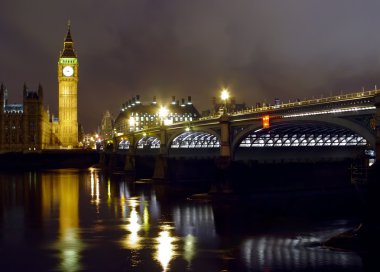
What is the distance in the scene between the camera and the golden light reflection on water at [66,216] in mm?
33531

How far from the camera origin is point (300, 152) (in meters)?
80.2

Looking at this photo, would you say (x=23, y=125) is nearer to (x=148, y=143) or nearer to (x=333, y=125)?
(x=148, y=143)

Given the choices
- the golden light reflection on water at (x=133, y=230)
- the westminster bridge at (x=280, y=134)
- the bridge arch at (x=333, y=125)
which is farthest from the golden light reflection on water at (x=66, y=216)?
the bridge arch at (x=333, y=125)

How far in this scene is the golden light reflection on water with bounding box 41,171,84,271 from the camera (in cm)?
3353

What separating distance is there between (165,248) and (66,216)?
19.1m

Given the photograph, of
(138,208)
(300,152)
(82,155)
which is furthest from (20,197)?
(82,155)

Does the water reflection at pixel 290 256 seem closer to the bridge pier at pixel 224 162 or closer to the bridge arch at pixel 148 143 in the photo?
the bridge pier at pixel 224 162

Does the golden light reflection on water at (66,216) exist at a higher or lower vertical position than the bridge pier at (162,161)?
lower

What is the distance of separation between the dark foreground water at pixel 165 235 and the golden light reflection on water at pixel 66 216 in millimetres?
64

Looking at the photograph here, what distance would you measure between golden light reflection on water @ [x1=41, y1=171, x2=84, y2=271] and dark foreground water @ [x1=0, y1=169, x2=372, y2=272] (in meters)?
0.06

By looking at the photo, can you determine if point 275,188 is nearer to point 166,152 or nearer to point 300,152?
point 300,152

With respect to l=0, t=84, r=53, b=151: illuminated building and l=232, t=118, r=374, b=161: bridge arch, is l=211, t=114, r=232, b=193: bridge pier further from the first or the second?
l=0, t=84, r=53, b=151: illuminated building

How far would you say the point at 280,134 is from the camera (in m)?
73.7

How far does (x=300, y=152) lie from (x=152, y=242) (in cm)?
4576
